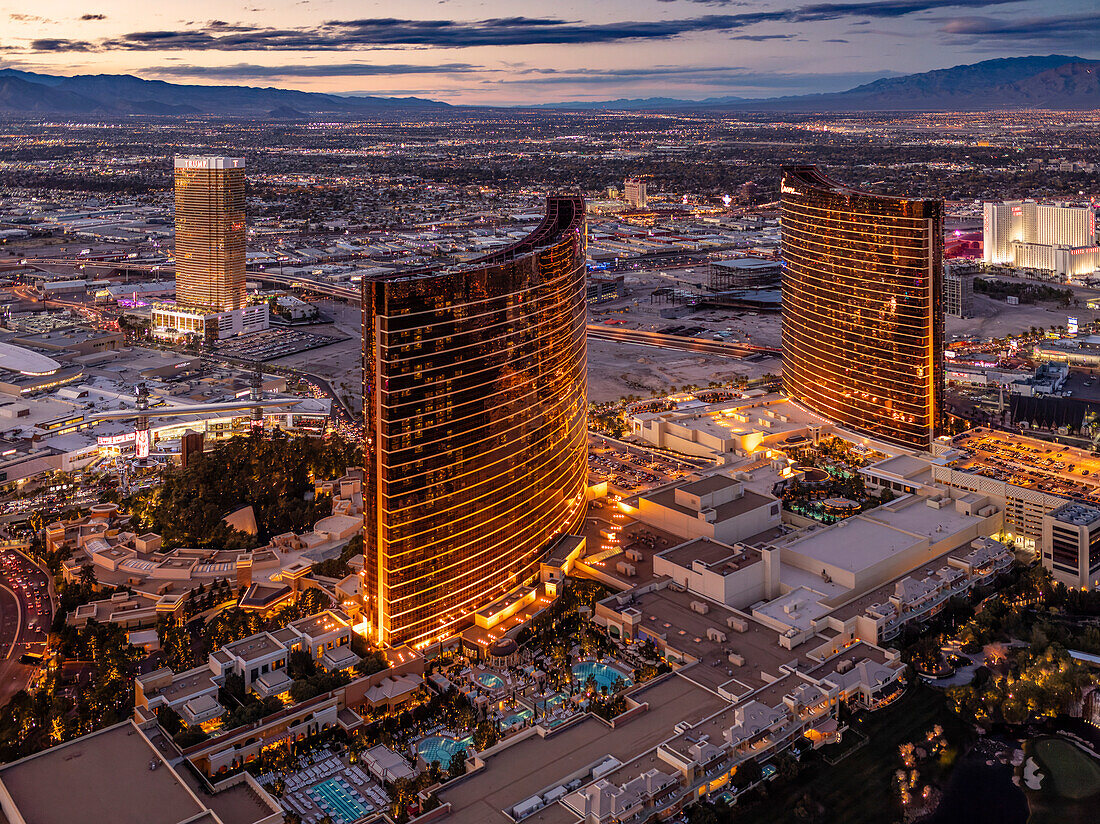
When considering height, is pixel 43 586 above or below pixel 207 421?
below

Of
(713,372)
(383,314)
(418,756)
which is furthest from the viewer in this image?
(713,372)

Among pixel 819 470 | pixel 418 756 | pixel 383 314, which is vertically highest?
pixel 383 314

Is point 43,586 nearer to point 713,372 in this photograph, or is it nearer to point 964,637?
point 964,637

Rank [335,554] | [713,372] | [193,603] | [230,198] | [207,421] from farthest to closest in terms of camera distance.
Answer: [230,198], [713,372], [207,421], [335,554], [193,603]

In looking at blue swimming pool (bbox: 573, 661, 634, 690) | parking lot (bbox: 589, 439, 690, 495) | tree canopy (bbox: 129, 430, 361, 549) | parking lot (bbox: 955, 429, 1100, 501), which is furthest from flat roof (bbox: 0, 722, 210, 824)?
parking lot (bbox: 955, 429, 1100, 501)

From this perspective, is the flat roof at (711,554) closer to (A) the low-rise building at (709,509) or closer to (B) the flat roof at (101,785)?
(A) the low-rise building at (709,509)

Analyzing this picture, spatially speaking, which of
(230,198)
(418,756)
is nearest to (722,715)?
(418,756)

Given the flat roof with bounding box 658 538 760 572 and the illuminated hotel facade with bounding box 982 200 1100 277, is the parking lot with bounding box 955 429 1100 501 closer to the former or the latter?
the flat roof with bounding box 658 538 760 572
